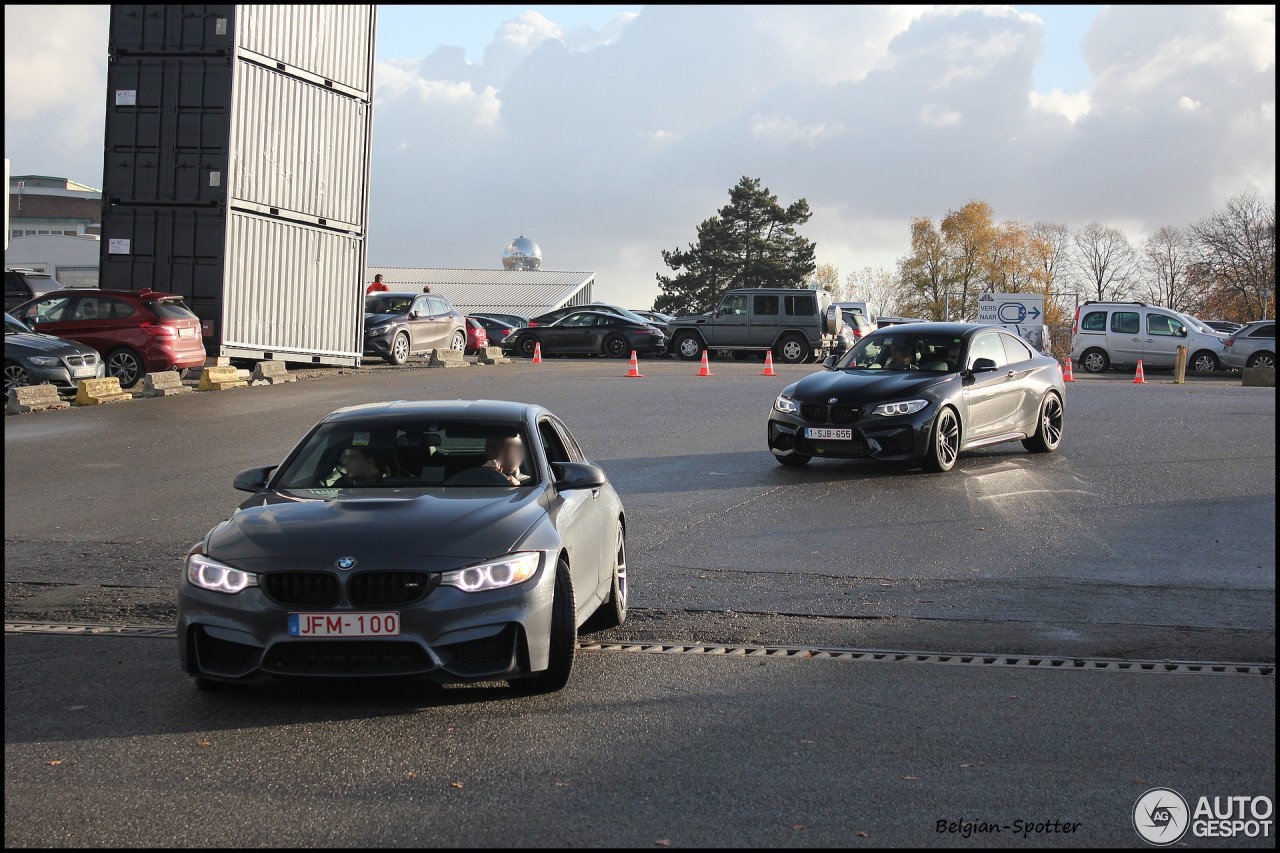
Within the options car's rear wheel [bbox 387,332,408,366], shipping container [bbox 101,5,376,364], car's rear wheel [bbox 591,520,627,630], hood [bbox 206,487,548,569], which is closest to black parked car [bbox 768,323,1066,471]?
car's rear wheel [bbox 591,520,627,630]

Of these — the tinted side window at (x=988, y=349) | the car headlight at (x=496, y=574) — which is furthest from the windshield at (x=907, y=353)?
the car headlight at (x=496, y=574)

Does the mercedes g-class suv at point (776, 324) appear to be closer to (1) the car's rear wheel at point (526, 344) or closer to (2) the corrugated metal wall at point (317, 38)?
(1) the car's rear wheel at point (526, 344)

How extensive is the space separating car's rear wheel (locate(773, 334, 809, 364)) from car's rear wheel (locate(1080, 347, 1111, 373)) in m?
7.69

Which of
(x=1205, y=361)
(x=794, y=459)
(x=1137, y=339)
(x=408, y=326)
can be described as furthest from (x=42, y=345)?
(x=1205, y=361)

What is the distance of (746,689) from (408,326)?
84.7 ft

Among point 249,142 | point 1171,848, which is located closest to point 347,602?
point 1171,848

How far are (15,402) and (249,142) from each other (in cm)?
710

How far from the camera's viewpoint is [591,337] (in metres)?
38.0

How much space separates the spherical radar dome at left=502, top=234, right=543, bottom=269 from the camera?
112 m

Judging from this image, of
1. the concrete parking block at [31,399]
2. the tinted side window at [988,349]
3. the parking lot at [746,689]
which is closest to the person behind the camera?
the parking lot at [746,689]

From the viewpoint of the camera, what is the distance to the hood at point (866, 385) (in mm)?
14375

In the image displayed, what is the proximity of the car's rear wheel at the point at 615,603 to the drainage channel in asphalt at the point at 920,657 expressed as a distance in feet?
0.97

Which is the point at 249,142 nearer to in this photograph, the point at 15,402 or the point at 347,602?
the point at 15,402

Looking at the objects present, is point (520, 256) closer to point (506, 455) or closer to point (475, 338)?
point (475, 338)
